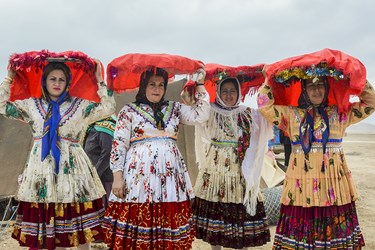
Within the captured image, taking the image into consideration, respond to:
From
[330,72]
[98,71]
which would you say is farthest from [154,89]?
[330,72]

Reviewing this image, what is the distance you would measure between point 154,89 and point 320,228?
1.70 m

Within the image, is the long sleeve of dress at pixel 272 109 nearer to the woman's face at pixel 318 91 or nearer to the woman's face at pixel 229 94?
the woman's face at pixel 318 91

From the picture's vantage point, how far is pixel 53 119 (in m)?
3.03

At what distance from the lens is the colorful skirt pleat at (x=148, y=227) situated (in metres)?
2.87

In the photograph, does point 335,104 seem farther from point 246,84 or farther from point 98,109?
point 98,109

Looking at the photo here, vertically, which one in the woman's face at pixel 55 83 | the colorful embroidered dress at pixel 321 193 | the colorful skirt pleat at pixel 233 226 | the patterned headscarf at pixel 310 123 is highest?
the woman's face at pixel 55 83

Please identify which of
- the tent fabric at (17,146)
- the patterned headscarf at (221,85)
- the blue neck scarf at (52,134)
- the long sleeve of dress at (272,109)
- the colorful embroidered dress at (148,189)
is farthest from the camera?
the tent fabric at (17,146)

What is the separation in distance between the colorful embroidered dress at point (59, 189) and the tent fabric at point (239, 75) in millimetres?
1172

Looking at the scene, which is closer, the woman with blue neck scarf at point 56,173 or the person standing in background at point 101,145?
the woman with blue neck scarf at point 56,173

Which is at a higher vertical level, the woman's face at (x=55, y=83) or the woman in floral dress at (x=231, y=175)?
the woman's face at (x=55, y=83)

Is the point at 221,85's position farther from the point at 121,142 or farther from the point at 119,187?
the point at 119,187

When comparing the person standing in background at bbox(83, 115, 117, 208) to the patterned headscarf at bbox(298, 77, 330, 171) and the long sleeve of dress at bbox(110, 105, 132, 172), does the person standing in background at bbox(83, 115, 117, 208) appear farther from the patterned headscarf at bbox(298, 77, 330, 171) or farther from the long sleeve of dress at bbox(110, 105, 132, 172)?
the patterned headscarf at bbox(298, 77, 330, 171)

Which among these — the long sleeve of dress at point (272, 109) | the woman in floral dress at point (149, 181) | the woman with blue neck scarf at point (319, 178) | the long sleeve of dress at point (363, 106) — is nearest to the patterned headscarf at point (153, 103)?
the woman in floral dress at point (149, 181)

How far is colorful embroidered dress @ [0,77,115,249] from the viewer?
9.73 feet
